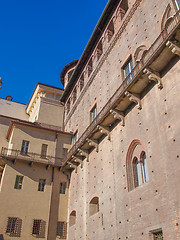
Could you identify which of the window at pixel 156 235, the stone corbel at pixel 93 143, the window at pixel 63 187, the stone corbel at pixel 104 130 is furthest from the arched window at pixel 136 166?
the window at pixel 63 187

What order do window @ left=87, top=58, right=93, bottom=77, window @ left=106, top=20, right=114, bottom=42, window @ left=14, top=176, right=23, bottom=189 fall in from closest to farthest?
window @ left=106, top=20, right=114, bottom=42
window @ left=14, top=176, right=23, bottom=189
window @ left=87, top=58, right=93, bottom=77

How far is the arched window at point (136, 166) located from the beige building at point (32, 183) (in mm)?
9412

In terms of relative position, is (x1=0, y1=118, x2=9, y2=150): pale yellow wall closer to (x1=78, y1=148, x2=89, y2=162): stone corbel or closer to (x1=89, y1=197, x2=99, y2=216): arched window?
(x1=78, y1=148, x2=89, y2=162): stone corbel

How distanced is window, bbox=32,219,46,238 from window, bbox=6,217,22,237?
3.56 feet

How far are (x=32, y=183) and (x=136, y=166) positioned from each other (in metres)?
10.3

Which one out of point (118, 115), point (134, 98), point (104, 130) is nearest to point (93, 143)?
point (104, 130)

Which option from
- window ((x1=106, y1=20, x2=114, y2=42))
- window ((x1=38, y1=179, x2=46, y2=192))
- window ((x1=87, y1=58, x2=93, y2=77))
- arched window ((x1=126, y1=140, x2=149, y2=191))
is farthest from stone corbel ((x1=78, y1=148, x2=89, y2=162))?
window ((x1=106, y1=20, x2=114, y2=42))

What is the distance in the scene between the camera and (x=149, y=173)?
1127cm

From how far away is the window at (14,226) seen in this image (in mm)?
18016

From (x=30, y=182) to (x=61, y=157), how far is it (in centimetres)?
359

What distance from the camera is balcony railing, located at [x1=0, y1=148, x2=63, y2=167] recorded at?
20.6 meters

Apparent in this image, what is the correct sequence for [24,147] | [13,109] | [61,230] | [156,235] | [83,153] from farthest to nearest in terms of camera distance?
[13,109]
[24,147]
[61,230]
[83,153]
[156,235]

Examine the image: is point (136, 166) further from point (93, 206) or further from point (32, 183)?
point (32, 183)

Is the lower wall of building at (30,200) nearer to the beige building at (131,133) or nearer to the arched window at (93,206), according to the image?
the beige building at (131,133)
